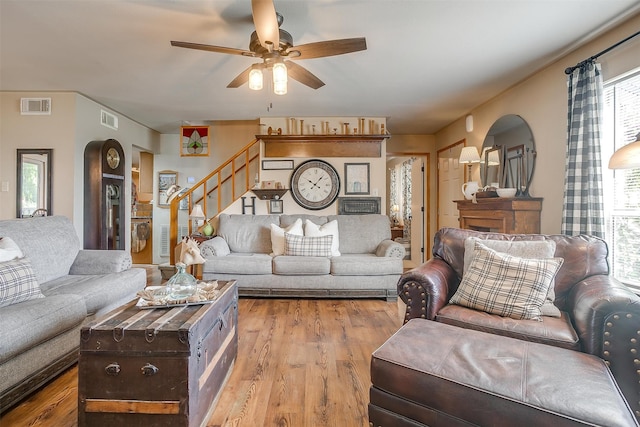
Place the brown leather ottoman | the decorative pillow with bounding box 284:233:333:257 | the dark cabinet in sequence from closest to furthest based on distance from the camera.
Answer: the brown leather ottoman < the decorative pillow with bounding box 284:233:333:257 < the dark cabinet

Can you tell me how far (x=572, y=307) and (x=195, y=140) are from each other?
5.56 meters

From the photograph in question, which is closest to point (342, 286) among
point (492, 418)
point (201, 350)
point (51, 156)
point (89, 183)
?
point (201, 350)

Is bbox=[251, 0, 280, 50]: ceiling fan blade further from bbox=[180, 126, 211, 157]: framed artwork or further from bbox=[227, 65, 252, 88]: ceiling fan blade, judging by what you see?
bbox=[180, 126, 211, 157]: framed artwork

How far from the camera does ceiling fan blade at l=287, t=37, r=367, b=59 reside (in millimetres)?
2125

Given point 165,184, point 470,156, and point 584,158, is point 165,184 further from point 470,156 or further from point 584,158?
point 584,158

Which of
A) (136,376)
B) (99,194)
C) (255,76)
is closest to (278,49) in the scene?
(255,76)

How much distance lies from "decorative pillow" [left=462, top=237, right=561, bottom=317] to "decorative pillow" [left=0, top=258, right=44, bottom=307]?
2.76 meters

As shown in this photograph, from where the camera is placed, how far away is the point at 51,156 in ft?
13.3

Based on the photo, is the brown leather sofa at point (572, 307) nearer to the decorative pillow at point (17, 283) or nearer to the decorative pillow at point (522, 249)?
the decorative pillow at point (522, 249)

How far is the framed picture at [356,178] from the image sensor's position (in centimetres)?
504

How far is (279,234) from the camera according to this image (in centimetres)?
413

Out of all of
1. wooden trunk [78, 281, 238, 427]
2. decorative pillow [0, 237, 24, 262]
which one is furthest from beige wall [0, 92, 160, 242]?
wooden trunk [78, 281, 238, 427]

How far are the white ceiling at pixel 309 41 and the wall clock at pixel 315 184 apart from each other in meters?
0.97

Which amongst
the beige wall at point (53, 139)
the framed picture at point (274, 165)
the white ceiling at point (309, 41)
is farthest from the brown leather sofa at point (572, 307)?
the beige wall at point (53, 139)
